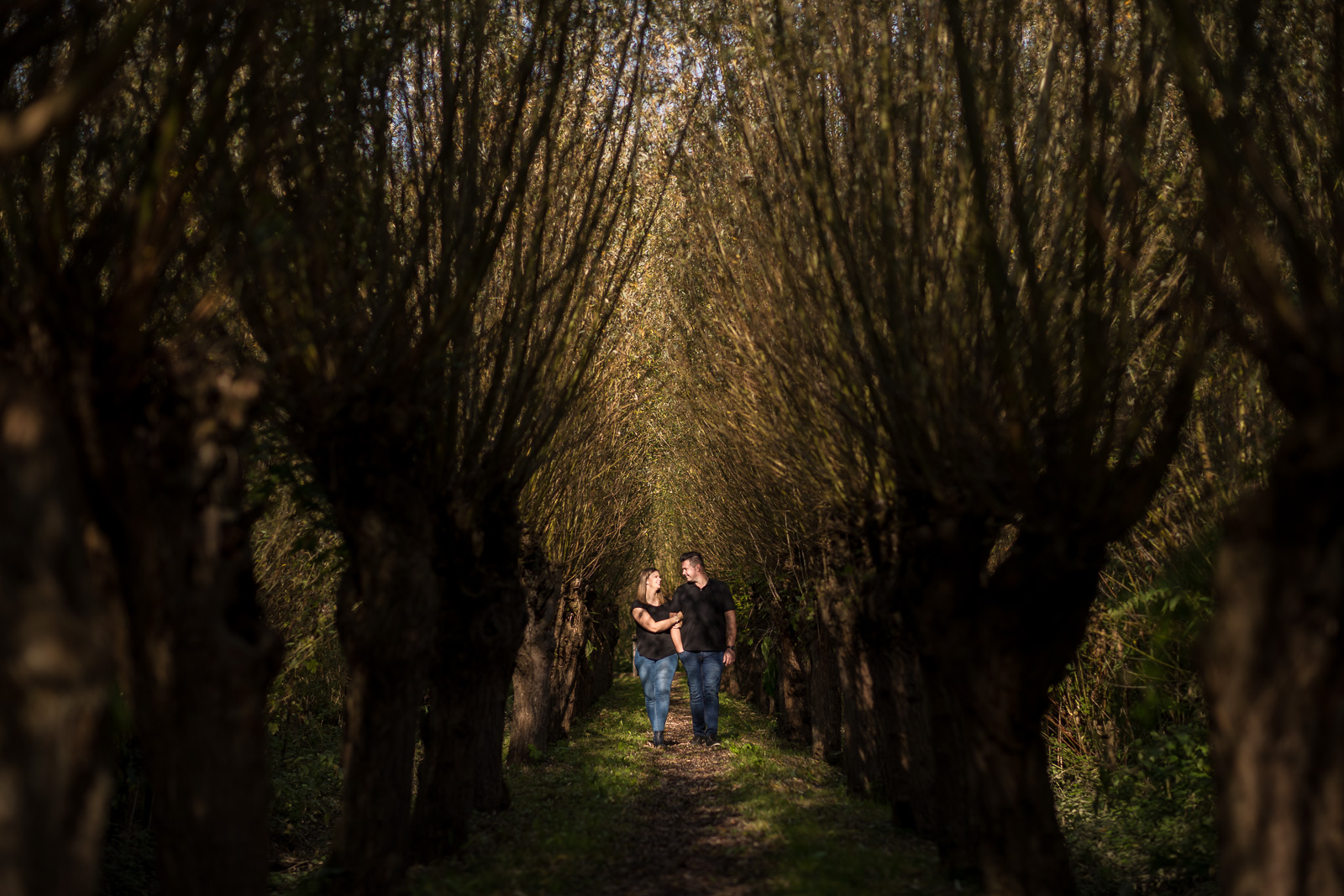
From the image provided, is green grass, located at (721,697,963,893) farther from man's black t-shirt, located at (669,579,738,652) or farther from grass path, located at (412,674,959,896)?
man's black t-shirt, located at (669,579,738,652)

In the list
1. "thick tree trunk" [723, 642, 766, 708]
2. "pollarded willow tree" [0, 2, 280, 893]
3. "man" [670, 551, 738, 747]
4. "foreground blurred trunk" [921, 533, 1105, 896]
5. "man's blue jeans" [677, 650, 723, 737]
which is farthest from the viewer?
"thick tree trunk" [723, 642, 766, 708]

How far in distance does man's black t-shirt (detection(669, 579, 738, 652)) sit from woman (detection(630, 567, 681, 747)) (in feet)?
0.96

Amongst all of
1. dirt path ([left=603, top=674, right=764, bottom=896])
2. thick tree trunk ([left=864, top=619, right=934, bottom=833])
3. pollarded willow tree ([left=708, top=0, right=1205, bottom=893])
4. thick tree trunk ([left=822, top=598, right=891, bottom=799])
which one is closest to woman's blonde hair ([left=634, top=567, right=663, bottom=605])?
dirt path ([left=603, top=674, right=764, bottom=896])

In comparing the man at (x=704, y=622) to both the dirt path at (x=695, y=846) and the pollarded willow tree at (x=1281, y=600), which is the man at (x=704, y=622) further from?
the pollarded willow tree at (x=1281, y=600)

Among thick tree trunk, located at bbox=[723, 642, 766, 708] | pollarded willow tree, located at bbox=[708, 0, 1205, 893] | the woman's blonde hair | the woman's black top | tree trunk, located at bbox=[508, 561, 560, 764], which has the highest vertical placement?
pollarded willow tree, located at bbox=[708, 0, 1205, 893]

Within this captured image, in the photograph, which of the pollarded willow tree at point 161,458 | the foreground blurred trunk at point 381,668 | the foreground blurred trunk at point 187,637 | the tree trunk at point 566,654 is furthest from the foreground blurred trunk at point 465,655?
the tree trunk at point 566,654

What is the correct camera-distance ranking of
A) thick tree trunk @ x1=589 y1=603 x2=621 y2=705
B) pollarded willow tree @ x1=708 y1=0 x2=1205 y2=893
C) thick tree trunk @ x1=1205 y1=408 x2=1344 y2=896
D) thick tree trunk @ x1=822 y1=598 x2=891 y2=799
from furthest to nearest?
thick tree trunk @ x1=589 y1=603 x2=621 y2=705
thick tree trunk @ x1=822 y1=598 x2=891 y2=799
pollarded willow tree @ x1=708 y1=0 x2=1205 y2=893
thick tree trunk @ x1=1205 y1=408 x2=1344 y2=896

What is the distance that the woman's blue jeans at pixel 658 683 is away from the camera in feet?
55.0

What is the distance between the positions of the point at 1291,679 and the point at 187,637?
4.15 metres

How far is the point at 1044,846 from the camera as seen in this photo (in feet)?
19.2

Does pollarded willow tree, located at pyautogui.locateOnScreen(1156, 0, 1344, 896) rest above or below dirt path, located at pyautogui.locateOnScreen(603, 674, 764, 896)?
above

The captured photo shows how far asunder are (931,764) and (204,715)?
19.2 feet

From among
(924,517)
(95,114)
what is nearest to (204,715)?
(95,114)

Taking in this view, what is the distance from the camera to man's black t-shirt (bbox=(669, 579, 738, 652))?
1606 centimetres
